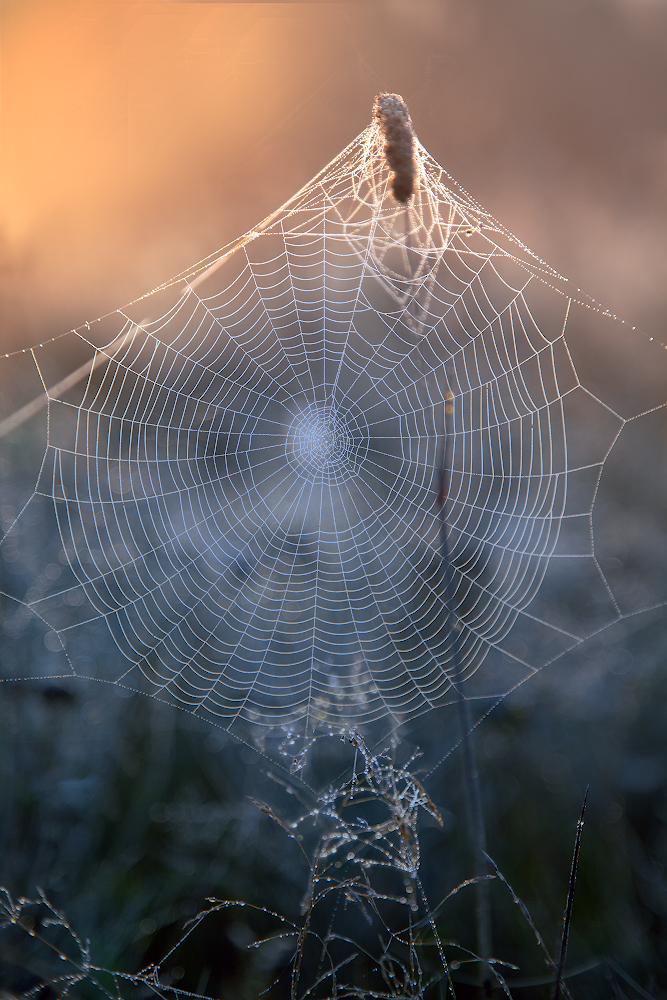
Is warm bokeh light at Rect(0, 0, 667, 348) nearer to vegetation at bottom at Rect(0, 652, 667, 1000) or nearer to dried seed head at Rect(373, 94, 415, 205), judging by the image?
dried seed head at Rect(373, 94, 415, 205)

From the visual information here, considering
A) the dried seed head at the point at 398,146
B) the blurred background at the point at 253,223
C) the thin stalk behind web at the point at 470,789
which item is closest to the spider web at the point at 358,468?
the blurred background at the point at 253,223

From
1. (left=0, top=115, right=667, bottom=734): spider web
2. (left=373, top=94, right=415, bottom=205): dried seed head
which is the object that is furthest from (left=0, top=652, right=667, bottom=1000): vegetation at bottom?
(left=373, top=94, right=415, bottom=205): dried seed head

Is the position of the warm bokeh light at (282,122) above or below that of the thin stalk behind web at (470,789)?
above

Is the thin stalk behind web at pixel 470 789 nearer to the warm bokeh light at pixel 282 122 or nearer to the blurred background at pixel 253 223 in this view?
the blurred background at pixel 253 223

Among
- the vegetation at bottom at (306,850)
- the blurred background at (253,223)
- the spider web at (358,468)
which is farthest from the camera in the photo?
the spider web at (358,468)

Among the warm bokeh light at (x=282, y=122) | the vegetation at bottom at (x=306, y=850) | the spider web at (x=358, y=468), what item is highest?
the warm bokeh light at (x=282, y=122)

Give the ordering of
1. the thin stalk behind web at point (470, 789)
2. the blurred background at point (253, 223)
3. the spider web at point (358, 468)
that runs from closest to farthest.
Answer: the thin stalk behind web at point (470, 789) < the blurred background at point (253, 223) < the spider web at point (358, 468)

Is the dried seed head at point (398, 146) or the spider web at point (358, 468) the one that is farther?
the spider web at point (358, 468)
